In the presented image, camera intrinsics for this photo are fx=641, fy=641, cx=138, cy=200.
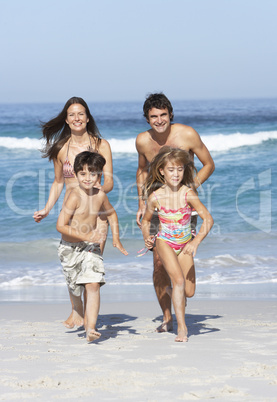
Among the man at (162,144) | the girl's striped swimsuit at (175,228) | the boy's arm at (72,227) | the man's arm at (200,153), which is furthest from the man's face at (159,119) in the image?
the boy's arm at (72,227)

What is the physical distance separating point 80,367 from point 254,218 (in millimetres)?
8628

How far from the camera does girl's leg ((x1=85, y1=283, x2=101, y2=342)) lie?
4.46m

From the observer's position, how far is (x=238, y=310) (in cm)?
598

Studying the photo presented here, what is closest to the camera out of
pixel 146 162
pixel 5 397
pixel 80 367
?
pixel 5 397

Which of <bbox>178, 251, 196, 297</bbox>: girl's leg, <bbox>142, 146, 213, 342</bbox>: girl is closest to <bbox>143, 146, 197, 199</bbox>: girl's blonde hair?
<bbox>142, 146, 213, 342</bbox>: girl

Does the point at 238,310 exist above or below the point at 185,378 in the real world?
below

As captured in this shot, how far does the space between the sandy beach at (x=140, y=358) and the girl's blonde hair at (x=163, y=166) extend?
1.15 m

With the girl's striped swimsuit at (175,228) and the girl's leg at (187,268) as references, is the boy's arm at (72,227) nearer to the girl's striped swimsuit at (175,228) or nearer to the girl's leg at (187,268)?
the girl's striped swimsuit at (175,228)

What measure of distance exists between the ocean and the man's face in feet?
2.59

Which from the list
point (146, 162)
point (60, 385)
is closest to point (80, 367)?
point (60, 385)

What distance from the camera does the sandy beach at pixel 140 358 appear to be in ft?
11.0

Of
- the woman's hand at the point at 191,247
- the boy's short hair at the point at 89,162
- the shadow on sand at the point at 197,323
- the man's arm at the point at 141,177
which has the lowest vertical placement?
the shadow on sand at the point at 197,323

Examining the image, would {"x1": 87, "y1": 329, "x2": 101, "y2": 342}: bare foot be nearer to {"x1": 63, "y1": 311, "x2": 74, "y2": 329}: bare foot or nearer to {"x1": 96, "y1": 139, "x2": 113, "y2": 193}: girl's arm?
{"x1": 63, "y1": 311, "x2": 74, "y2": 329}: bare foot

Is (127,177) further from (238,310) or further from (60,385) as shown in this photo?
(60,385)
